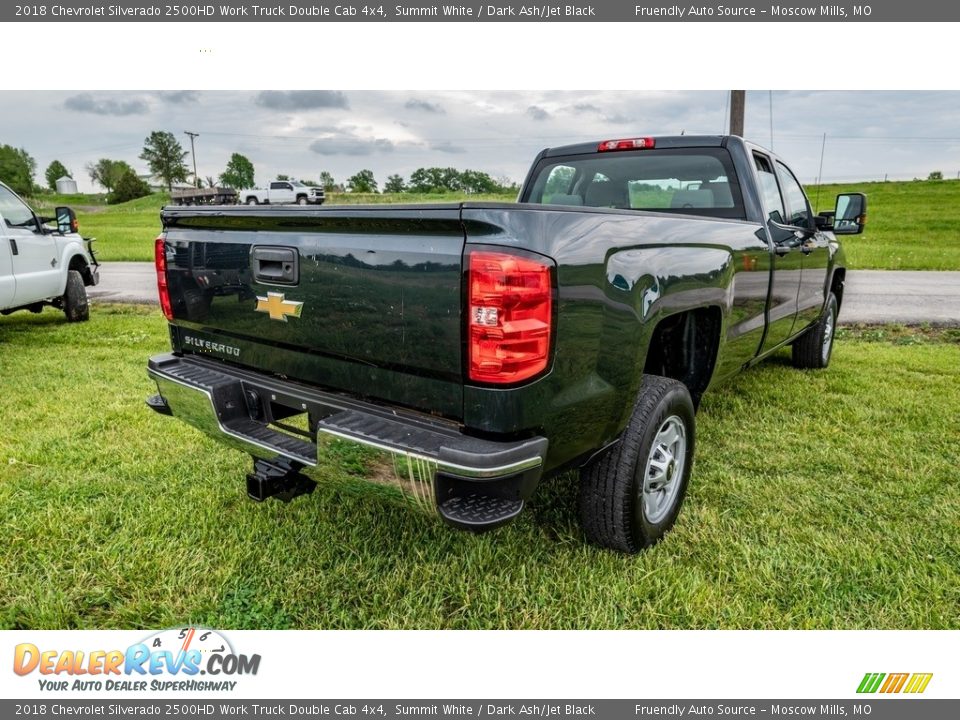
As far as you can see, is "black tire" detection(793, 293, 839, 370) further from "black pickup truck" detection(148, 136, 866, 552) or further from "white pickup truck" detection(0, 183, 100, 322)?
"white pickup truck" detection(0, 183, 100, 322)

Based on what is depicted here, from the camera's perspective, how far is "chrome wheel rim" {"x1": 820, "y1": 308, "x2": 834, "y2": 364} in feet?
19.5

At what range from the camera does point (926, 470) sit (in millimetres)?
3645

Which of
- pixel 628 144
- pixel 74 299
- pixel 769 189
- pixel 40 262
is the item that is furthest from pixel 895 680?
pixel 74 299

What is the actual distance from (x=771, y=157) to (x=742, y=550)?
2.84 m

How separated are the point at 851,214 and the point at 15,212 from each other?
835cm

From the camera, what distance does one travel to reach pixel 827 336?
6047mm

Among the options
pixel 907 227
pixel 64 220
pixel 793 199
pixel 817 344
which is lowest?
pixel 817 344

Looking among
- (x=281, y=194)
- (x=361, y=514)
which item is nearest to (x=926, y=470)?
(x=361, y=514)

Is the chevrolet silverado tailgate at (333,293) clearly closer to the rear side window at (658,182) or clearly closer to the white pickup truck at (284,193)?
the rear side window at (658,182)

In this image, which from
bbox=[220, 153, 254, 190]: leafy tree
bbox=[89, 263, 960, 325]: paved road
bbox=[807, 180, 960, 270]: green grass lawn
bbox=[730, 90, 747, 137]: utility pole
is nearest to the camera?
bbox=[89, 263, 960, 325]: paved road

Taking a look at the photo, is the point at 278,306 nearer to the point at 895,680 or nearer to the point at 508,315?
the point at 508,315

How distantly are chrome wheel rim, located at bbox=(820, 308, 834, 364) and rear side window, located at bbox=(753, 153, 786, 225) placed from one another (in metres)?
1.99

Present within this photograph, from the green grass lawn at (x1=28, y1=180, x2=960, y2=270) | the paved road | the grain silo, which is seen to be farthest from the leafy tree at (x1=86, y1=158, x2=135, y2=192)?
the paved road

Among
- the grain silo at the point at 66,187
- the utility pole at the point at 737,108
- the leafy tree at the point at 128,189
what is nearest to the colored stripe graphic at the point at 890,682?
the utility pole at the point at 737,108
